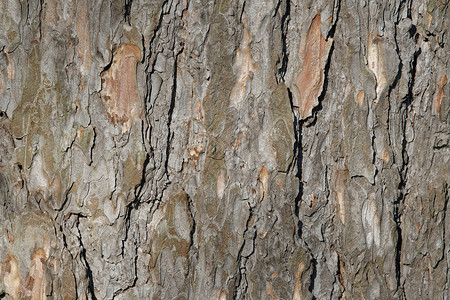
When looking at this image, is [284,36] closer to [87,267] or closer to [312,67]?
[312,67]

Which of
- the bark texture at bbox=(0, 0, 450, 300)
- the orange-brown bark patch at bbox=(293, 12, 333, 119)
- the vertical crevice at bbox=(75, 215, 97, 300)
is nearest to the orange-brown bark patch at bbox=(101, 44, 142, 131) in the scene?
the bark texture at bbox=(0, 0, 450, 300)

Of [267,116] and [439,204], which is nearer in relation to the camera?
[267,116]

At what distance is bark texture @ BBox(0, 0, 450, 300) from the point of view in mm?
1191

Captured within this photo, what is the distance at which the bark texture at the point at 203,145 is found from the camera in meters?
1.19

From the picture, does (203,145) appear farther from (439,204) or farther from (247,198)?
(439,204)

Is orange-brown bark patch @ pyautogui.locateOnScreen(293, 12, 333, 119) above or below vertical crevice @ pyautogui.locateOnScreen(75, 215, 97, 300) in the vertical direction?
above

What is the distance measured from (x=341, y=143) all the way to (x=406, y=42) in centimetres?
34

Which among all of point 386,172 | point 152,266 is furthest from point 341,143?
point 152,266

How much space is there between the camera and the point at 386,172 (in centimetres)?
125

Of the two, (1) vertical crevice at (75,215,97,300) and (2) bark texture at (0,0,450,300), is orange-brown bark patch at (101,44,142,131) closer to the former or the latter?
(2) bark texture at (0,0,450,300)

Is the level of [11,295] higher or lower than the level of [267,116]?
lower

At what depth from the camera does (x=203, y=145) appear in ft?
3.97

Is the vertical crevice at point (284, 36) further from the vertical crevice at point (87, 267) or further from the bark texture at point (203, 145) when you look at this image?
the vertical crevice at point (87, 267)

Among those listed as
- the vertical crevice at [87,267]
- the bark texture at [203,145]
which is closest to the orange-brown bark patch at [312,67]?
the bark texture at [203,145]
